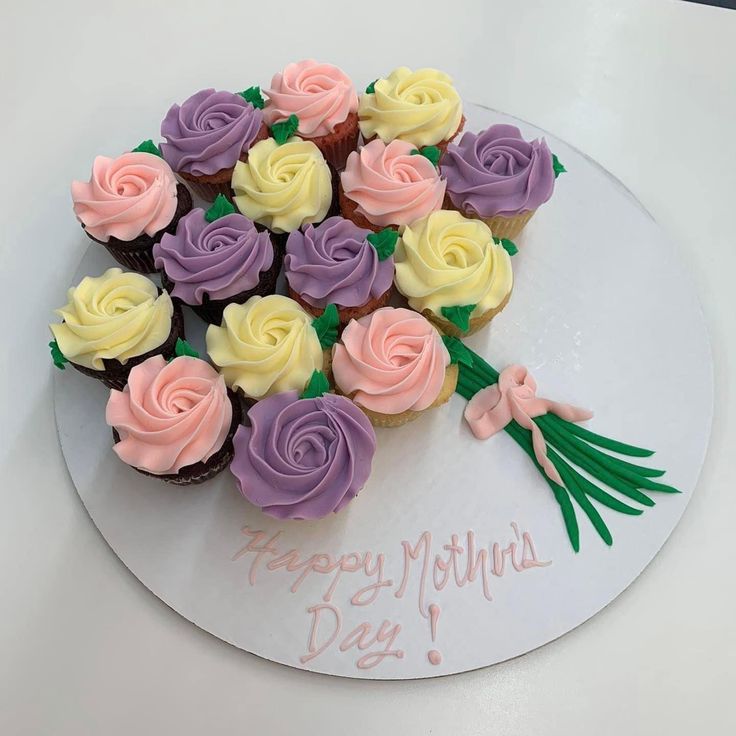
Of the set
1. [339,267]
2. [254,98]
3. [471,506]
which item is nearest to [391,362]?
[339,267]

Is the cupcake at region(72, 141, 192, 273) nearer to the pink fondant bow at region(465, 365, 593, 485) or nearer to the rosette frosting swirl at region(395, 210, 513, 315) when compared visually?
the rosette frosting swirl at region(395, 210, 513, 315)

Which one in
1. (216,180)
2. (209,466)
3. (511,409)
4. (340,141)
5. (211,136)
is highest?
(340,141)

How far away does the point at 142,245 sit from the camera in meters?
1.85

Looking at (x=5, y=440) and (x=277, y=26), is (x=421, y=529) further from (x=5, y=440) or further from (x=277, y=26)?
(x=277, y=26)

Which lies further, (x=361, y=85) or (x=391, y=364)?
(x=361, y=85)

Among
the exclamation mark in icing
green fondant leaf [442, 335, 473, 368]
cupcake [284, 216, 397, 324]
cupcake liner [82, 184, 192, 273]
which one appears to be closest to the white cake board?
the exclamation mark in icing

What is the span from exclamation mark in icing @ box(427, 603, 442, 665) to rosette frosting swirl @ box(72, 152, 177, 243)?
1.17 metres

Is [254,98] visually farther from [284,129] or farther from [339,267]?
[339,267]

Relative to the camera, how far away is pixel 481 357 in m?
1.81

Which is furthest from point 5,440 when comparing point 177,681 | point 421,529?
point 421,529

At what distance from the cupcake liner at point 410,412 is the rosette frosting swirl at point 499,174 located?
1.51 feet

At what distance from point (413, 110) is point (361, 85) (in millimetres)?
579

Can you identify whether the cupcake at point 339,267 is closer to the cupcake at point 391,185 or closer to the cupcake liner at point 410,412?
the cupcake at point 391,185

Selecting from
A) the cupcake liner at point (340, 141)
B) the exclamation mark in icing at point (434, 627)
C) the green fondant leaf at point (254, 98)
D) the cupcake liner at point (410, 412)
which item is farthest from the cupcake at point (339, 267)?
the exclamation mark in icing at point (434, 627)
